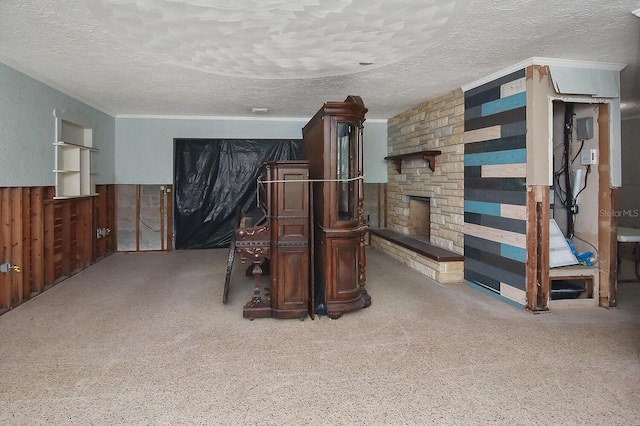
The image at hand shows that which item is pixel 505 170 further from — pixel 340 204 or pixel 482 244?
pixel 340 204

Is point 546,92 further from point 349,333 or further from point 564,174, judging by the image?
point 349,333

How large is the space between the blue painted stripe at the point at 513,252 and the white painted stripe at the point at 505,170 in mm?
698

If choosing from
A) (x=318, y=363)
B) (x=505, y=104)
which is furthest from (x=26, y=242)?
(x=505, y=104)

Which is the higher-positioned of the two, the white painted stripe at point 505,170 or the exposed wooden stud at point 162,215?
the white painted stripe at point 505,170

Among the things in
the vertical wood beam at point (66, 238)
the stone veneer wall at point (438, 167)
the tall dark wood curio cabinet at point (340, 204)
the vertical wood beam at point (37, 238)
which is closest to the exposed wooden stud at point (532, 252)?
the stone veneer wall at point (438, 167)

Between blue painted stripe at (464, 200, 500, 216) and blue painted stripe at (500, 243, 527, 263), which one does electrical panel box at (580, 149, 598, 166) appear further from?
blue painted stripe at (500, 243, 527, 263)

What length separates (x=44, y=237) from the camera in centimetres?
444

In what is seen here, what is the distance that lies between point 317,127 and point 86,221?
3757 mm

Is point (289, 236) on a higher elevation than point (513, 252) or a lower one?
higher

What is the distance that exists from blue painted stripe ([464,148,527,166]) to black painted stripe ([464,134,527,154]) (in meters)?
0.04

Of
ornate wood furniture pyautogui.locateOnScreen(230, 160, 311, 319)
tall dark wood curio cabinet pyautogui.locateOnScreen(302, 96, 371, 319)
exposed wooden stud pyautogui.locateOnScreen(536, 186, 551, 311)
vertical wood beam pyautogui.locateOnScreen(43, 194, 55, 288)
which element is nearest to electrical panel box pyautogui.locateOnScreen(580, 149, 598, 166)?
exposed wooden stud pyautogui.locateOnScreen(536, 186, 551, 311)

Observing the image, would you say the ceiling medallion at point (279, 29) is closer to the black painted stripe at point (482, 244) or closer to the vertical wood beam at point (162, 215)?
the black painted stripe at point (482, 244)

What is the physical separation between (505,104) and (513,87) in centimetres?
17

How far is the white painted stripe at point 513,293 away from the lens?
145 inches
